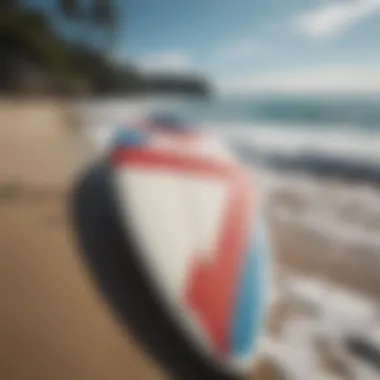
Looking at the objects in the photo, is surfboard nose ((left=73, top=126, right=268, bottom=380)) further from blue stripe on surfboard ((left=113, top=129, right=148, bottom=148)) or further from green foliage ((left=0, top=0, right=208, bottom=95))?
green foliage ((left=0, top=0, right=208, bottom=95))

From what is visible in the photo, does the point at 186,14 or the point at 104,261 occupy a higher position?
the point at 186,14

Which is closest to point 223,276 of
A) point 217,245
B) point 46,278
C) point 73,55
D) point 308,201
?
point 217,245

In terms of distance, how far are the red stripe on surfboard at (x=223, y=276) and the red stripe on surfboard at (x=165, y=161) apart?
6cm

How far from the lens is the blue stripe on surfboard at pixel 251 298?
35.0 inches

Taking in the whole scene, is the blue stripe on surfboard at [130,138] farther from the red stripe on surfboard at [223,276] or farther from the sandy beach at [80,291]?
the red stripe on surfboard at [223,276]

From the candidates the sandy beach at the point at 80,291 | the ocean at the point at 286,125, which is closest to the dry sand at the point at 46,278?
the sandy beach at the point at 80,291

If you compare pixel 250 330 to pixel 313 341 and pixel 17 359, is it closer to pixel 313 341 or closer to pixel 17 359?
pixel 313 341

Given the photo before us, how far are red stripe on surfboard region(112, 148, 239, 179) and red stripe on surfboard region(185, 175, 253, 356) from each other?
6cm

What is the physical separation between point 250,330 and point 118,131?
0.44 m

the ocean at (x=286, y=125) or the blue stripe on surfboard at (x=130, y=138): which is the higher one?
the ocean at (x=286, y=125)

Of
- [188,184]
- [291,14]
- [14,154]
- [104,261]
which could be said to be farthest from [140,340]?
[291,14]

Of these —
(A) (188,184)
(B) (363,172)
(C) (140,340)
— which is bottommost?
(C) (140,340)

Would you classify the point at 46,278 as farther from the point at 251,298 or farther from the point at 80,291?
the point at 251,298

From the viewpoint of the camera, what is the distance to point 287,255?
93 centimetres
